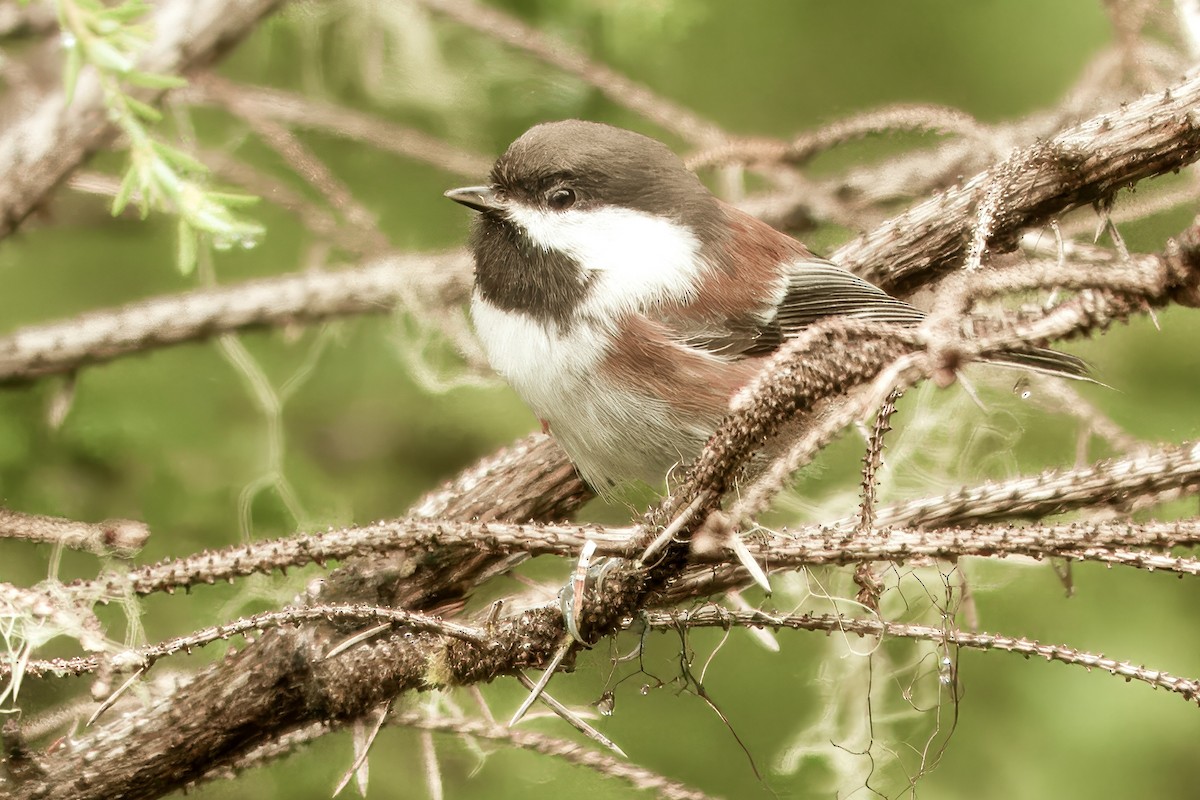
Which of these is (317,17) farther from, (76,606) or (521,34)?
(76,606)

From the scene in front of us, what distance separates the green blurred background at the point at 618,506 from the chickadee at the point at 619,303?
0.19m

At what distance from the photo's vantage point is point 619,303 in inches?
52.3

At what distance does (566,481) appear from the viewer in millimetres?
1493

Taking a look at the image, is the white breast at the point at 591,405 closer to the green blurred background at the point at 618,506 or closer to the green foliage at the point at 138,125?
the green blurred background at the point at 618,506

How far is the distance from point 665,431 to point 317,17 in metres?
1.09

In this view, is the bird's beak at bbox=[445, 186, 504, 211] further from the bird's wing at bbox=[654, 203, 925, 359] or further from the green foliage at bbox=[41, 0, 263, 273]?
the green foliage at bbox=[41, 0, 263, 273]

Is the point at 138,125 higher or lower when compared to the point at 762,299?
lower

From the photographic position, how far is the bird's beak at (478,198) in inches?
53.2

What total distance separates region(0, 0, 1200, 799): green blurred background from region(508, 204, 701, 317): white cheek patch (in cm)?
28

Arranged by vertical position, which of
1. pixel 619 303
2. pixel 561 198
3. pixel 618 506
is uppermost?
pixel 561 198

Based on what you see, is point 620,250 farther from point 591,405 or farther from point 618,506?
point 618,506

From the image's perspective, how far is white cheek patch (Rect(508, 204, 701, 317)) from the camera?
134 cm

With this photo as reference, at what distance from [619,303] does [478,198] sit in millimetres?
223

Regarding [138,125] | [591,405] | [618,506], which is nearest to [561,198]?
[591,405]
